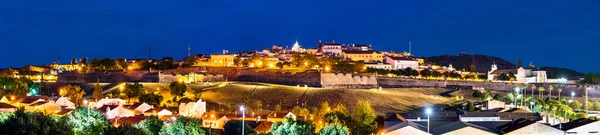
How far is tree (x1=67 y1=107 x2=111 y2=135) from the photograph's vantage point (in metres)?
26.1

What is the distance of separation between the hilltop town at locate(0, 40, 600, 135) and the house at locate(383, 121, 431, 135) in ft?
0.24

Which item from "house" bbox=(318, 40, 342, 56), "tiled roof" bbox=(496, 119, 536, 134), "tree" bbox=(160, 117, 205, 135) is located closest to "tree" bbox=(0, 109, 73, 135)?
"tree" bbox=(160, 117, 205, 135)

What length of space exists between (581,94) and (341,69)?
30.8 m

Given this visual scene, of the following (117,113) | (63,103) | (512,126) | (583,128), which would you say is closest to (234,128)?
(117,113)

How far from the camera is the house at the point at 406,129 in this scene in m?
34.8

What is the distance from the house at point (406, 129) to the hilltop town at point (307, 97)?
0.24 feet

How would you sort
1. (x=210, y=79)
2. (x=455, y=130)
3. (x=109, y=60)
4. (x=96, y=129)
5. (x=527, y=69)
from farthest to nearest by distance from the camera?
(x=527, y=69)
(x=109, y=60)
(x=210, y=79)
(x=455, y=130)
(x=96, y=129)

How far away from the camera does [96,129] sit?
2598 cm

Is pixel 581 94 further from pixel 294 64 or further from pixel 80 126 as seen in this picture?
pixel 80 126

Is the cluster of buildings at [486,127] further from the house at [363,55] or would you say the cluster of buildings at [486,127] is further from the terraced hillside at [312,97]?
the house at [363,55]

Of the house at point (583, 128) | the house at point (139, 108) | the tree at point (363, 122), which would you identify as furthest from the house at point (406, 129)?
the house at point (139, 108)

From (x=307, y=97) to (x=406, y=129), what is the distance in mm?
31824

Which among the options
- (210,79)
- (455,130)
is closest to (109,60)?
(210,79)

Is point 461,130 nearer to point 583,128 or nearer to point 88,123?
point 583,128
